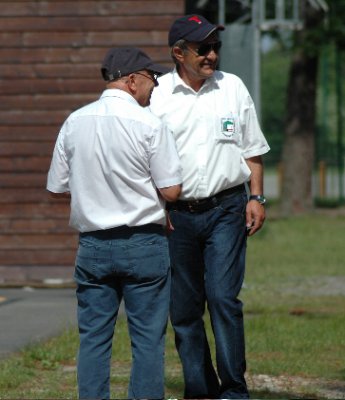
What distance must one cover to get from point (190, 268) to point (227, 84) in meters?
0.94

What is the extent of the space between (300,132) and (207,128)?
20408mm

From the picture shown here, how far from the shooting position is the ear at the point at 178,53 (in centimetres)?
663

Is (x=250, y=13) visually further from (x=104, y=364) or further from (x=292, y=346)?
(x=104, y=364)

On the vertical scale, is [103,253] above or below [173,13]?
below

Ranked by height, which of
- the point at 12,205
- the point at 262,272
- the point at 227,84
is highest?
the point at 227,84

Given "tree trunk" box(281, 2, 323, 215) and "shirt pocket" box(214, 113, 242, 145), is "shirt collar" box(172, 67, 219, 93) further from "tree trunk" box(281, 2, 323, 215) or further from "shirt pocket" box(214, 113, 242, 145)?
"tree trunk" box(281, 2, 323, 215)

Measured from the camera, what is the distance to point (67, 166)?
598cm

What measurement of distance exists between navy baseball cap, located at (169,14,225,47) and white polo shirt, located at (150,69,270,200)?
19 centimetres

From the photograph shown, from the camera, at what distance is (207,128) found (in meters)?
6.54

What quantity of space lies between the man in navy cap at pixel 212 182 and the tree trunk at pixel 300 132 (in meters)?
19.5

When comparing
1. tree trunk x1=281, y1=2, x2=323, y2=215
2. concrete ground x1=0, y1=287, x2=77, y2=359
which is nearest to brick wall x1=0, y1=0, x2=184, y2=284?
concrete ground x1=0, y1=287, x2=77, y2=359

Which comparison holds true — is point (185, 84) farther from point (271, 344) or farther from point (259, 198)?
point (271, 344)

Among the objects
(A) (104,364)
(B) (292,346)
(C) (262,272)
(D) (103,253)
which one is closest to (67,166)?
(D) (103,253)

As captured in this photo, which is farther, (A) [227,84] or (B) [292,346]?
(B) [292,346]
